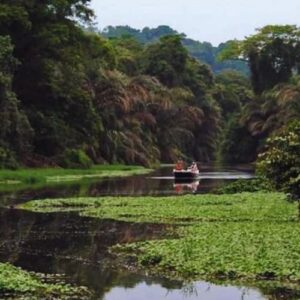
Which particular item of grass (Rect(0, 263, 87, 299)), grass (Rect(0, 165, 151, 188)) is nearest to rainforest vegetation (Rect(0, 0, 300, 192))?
grass (Rect(0, 165, 151, 188))

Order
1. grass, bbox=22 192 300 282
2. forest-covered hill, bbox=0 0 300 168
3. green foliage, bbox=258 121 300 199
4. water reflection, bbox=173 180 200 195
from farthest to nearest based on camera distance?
1. forest-covered hill, bbox=0 0 300 168
2. water reflection, bbox=173 180 200 195
3. green foliage, bbox=258 121 300 199
4. grass, bbox=22 192 300 282

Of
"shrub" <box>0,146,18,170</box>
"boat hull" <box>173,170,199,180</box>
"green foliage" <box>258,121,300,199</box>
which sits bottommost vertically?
"boat hull" <box>173,170,199,180</box>

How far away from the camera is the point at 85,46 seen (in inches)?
2724

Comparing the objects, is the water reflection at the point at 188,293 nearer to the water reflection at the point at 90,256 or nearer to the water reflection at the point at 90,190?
the water reflection at the point at 90,256

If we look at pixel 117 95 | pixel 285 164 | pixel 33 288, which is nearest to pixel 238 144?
pixel 117 95

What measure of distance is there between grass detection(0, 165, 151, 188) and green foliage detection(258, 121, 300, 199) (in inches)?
905

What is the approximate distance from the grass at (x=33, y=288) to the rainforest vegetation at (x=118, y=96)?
64.1 feet

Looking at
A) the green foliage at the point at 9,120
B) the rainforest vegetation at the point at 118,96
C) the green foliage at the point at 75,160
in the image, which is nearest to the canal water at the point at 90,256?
the rainforest vegetation at the point at 118,96

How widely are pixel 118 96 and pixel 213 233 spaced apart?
5709 centimetres

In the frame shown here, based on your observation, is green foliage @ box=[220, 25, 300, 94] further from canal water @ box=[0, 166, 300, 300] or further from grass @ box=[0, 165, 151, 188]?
canal water @ box=[0, 166, 300, 300]

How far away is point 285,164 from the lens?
2780cm

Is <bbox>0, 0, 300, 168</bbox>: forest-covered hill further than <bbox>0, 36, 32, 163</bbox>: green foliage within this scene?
Yes

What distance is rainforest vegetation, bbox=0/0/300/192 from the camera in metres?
59.8

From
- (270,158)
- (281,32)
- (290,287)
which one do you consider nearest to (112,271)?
(290,287)
